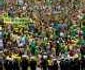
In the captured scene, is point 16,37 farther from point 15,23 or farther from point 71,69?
point 71,69

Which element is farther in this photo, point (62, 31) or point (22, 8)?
point (22, 8)

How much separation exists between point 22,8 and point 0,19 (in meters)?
0.68

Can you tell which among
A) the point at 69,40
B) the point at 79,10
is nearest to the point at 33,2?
the point at 79,10

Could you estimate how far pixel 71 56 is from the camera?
793 cm

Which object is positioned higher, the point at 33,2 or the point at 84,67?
the point at 33,2

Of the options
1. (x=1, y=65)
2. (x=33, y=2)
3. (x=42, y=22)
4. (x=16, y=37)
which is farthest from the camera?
(x=33, y=2)

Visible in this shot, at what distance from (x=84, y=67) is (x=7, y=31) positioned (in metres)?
1.70

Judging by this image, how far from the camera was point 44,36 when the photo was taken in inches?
333

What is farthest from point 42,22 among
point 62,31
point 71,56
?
point 71,56

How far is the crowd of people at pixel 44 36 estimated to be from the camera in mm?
7785

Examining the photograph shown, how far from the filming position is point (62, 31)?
8.58 m

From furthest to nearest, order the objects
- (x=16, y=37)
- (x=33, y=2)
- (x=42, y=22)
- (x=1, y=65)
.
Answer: (x=33, y=2) → (x=42, y=22) → (x=16, y=37) → (x=1, y=65)

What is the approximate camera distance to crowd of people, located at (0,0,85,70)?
7.79m

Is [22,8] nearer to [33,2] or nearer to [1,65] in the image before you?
[33,2]
